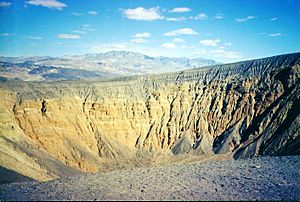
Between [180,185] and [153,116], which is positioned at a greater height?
[180,185]

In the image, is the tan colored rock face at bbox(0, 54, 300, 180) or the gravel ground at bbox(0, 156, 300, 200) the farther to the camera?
the tan colored rock face at bbox(0, 54, 300, 180)

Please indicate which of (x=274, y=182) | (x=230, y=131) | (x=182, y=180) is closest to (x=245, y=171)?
(x=274, y=182)

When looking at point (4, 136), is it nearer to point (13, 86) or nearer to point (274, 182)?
point (13, 86)

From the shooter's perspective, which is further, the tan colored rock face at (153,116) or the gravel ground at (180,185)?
the tan colored rock face at (153,116)
